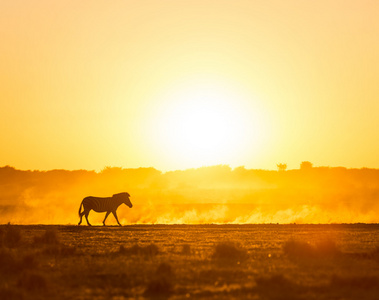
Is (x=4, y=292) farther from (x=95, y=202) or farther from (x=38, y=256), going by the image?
(x=95, y=202)

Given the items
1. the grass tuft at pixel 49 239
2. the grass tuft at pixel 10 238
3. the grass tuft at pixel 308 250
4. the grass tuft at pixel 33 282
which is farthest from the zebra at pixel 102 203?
the grass tuft at pixel 33 282

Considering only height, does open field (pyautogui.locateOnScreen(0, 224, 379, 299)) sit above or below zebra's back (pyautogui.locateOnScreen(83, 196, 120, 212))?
below

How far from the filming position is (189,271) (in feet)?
68.9

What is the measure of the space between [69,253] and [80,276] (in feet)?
22.3

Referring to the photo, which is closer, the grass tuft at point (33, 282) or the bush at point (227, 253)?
the grass tuft at point (33, 282)

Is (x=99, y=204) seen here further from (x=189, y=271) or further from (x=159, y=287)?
(x=159, y=287)

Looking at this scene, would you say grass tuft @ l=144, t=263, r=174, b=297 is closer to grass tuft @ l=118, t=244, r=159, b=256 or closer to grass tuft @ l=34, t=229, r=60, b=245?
grass tuft @ l=118, t=244, r=159, b=256

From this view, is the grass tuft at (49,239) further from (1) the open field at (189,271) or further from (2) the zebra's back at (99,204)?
(2) the zebra's back at (99,204)

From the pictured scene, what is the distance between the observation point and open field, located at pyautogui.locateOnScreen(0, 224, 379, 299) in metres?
17.5

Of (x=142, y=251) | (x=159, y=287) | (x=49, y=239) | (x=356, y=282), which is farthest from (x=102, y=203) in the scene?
(x=356, y=282)

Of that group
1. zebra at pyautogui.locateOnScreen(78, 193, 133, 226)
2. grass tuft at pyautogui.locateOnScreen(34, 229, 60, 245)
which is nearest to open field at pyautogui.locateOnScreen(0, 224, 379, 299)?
grass tuft at pyautogui.locateOnScreen(34, 229, 60, 245)

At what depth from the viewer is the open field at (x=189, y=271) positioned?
17500 millimetres

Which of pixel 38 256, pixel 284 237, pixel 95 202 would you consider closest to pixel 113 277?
pixel 38 256

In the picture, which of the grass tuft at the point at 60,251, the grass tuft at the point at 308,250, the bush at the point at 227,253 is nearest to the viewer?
the bush at the point at 227,253
